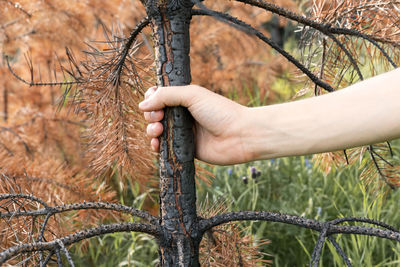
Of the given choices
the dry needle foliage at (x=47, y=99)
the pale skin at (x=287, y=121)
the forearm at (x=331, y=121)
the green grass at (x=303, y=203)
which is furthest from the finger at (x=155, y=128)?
the green grass at (x=303, y=203)

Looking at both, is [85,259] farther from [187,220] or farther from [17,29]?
[187,220]

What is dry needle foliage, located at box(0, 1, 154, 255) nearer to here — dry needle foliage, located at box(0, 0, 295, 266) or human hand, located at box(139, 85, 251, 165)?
dry needle foliage, located at box(0, 0, 295, 266)

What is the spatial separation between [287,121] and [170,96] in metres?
0.24

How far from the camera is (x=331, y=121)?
74 cm

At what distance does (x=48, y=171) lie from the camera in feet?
4.68

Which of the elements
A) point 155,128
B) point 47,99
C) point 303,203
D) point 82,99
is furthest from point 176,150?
point 47,99

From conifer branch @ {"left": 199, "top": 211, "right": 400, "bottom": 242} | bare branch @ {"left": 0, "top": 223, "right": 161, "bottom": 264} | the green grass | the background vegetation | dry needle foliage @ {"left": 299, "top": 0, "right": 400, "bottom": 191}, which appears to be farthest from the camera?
the green grass

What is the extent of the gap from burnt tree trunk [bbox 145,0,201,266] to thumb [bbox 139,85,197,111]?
3 centimetres

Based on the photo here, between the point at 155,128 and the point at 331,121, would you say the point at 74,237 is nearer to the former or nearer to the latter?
the point at 155,128

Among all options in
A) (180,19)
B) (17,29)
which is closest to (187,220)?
(180,19)

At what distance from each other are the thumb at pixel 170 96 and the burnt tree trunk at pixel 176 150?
34mm

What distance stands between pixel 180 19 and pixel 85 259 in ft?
5.01

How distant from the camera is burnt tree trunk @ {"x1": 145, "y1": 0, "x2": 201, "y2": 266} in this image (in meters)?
0.83

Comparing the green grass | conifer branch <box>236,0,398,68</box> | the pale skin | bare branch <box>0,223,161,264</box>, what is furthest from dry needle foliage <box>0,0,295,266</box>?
the green grass
